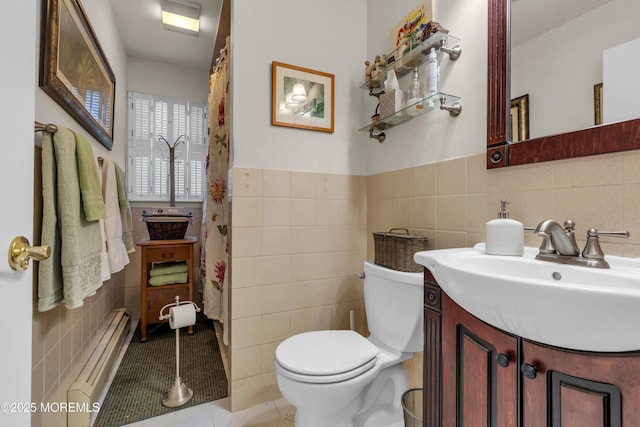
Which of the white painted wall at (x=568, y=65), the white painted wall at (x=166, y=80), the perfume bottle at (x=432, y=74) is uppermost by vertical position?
the white painted wall at (x=166, y=80)

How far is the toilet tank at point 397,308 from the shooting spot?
3.68 ft

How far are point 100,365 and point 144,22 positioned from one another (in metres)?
2.47

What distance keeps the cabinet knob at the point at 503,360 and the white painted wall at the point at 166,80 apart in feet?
10.4

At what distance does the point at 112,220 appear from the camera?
1632mm

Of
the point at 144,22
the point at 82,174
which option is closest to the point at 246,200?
the point at 82,174

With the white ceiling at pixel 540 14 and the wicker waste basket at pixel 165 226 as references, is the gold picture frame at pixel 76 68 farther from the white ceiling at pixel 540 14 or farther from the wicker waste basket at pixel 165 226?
the white ceiling at pixel 540 14

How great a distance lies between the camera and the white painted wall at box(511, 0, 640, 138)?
2.55 ft

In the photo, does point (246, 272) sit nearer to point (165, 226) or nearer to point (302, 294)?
point (302, 294)

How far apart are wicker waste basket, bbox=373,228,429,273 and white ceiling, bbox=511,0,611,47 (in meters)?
0.82

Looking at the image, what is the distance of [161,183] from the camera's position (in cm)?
273

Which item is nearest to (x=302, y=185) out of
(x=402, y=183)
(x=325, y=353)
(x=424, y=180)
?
(x=402, y=183)

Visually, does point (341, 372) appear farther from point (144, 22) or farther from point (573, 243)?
point (144, 22)

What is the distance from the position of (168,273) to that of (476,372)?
231 cm

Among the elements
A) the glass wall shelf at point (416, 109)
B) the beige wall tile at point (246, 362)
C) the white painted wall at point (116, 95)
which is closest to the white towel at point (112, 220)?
the white painted wall at point (116, 95)
